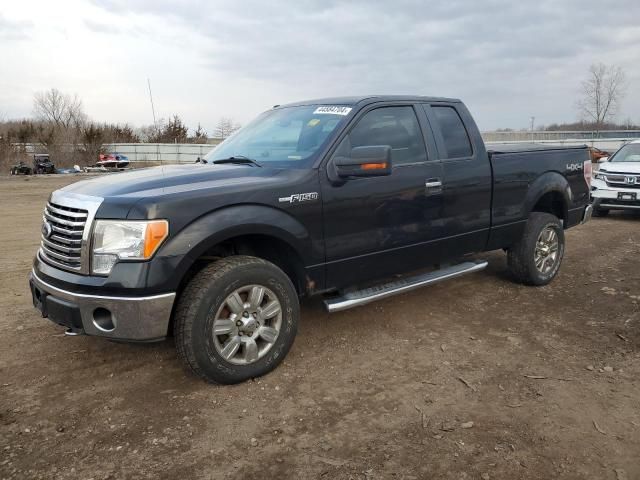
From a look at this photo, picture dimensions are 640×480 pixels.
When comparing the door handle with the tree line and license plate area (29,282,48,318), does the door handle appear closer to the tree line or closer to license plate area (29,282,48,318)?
license plate area (29,282,48,318)

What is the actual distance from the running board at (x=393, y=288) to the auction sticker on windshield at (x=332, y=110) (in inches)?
56.0

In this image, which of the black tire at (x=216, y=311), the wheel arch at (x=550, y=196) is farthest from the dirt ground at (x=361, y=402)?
the wheel arch at (x=550, y=196)

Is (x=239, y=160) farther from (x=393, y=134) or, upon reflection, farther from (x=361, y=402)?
(x=361, y=402)

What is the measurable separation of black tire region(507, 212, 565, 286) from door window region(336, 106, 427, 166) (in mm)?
1729

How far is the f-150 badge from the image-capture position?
3.54 metres

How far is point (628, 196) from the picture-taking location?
400 inches

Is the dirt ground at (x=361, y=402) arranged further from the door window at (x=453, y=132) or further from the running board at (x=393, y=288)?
the door window at (x=453, y=132)

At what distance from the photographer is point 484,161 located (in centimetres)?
487

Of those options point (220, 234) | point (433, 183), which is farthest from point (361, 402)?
point (433, 183)

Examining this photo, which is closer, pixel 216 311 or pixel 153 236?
pixel 153 236

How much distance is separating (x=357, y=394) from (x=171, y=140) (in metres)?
41.4

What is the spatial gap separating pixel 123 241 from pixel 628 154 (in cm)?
1148

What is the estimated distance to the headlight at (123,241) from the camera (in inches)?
119

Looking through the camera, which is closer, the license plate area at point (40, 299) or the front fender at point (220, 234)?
the front fender at point (220, 234)
